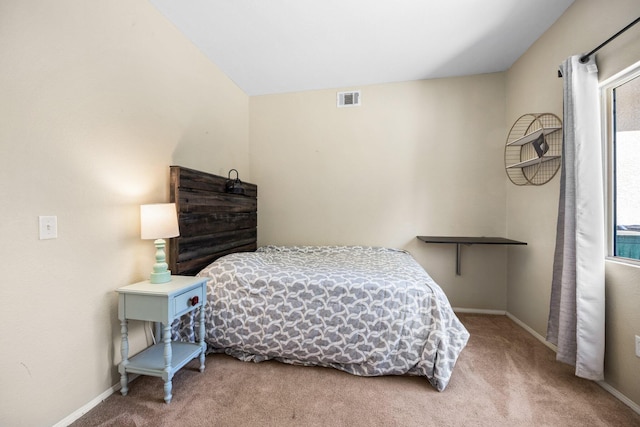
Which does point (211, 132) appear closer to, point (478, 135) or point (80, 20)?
point (80, 20)

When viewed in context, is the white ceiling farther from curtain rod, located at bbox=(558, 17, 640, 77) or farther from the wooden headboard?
the wooden headboard

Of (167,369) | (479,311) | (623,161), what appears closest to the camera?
(167,369)

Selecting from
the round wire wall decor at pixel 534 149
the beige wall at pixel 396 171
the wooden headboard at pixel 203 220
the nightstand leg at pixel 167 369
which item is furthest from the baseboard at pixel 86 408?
the round wire wall decor at pixel 534 149

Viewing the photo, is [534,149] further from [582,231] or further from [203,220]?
[203,220]

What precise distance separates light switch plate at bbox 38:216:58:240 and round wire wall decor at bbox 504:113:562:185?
11.1 feet

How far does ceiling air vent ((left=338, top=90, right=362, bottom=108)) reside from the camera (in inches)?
127

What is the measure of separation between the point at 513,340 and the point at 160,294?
2.83 m

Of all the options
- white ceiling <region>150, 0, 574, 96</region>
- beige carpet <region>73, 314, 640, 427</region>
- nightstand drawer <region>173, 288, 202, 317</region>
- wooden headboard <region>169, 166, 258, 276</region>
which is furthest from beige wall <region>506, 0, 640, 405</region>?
wooden headboard <region>169, 166, 258, 276</region>

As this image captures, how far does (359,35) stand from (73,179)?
2356 mm

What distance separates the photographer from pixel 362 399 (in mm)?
1590

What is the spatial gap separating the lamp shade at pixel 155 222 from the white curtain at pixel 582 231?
266 centimetres

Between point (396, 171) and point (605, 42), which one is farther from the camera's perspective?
point (396, 171)

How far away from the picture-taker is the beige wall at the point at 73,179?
1.19 metres

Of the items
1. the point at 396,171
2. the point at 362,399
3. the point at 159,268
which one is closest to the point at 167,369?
the point at 159,268
